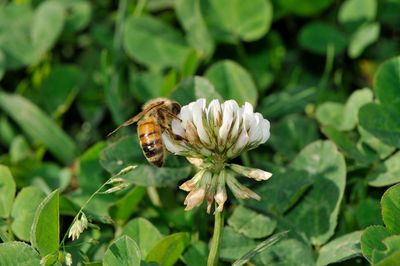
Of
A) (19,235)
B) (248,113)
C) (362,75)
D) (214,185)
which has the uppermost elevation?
(248,113)

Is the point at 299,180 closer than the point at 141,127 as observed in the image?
No

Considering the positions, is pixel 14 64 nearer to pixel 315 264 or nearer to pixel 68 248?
pixel 68 248

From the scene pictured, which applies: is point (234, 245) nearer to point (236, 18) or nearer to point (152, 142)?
point (152, 142)

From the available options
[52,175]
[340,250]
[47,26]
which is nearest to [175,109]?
[340,250]

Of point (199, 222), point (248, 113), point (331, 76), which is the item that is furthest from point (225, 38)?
point (248, 113)

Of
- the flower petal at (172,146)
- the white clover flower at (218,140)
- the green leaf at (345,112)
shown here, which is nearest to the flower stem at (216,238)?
the white clover flower at (218,140)

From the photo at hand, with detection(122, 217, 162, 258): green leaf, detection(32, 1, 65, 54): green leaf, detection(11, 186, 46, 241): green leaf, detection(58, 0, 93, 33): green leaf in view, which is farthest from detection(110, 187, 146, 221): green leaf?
detection(58, 0, 93, 33): green leaf

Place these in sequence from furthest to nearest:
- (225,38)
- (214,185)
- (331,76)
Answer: (331,76)
(225,38)
(214,185)
